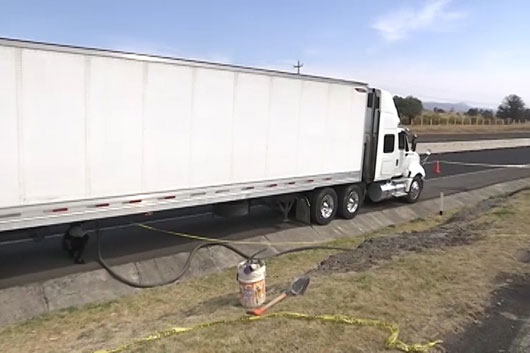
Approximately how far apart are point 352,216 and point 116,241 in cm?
773

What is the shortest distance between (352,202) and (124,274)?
8.36 metres

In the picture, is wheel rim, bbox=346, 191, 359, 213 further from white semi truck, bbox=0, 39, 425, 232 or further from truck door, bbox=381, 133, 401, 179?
truck door, bbox=381, 133, 401, 179

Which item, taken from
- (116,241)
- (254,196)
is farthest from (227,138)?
(116,241)

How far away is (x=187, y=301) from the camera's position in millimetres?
9523

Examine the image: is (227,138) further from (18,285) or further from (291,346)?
(291,346)

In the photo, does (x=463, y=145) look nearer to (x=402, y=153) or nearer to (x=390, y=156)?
(x=402, y=153)

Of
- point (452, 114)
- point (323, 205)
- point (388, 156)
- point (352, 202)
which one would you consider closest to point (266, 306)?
point (323, 205)

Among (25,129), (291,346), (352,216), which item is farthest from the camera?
Result: (352,216)

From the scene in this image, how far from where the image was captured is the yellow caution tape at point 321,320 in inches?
224

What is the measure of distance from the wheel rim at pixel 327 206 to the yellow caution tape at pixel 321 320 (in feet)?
29.5

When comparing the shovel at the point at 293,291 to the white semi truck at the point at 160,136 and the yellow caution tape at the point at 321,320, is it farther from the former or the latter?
the white semi truck at the point at 160,136

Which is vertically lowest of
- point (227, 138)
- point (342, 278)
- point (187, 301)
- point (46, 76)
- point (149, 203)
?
point (187, 301)

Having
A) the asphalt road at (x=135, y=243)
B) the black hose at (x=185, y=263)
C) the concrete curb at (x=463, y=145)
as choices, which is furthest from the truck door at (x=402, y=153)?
the concrete curb at (x=463, y=145)

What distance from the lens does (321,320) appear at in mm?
6320
